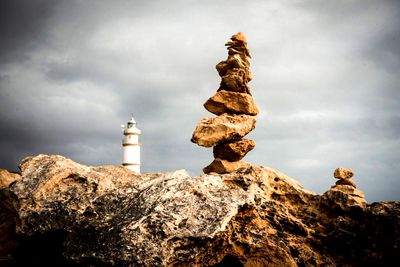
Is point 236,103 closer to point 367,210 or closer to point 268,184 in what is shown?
point 268,184

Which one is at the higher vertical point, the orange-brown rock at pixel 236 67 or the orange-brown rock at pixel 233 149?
the orange-brown rock at pixel 236 67

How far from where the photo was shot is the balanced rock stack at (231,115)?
1633 cm

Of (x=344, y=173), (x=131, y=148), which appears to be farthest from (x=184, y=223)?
(x=131, y=148)

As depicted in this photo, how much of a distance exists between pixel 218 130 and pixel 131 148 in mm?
45724

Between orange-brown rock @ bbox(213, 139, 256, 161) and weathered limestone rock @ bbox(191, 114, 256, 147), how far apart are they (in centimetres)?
30

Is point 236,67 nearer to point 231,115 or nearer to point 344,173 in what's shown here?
point 231,115

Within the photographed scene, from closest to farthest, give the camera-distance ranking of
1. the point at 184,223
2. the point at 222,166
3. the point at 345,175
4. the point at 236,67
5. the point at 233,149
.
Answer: the point at 184,223
the point at 222,166
the point at 233,149
the point at 236,67
the point at 345,175

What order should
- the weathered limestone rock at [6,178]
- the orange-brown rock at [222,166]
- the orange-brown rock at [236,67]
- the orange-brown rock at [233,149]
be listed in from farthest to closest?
1. the orange-brown rock at [236,67]
2. the orange-brown rock at [233,149]
3. the orange-brown rock at [222,166]
4. the weathered limestone rock at [6,178]

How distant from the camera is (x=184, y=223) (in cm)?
745

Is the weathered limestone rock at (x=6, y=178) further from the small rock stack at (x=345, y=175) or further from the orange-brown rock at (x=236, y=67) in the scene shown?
the small rock stack at (x=345, y=175)

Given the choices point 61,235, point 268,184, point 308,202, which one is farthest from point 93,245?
point 308,202

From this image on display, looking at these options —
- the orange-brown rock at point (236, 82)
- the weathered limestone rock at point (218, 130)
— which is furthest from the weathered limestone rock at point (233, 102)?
the weathered limestone rock at point (218, 130)

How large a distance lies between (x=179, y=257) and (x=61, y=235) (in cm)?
314

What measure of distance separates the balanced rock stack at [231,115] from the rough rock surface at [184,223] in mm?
6562
